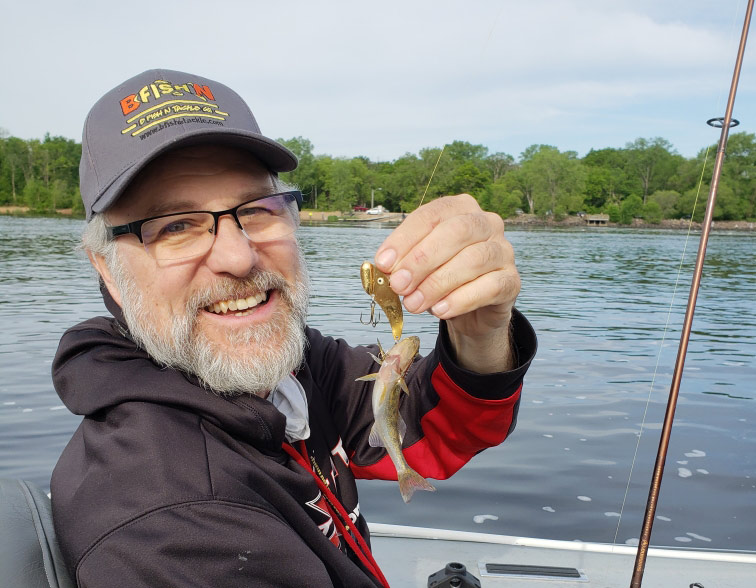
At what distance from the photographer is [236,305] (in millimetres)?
2158

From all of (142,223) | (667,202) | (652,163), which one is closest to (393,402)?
(142,223)

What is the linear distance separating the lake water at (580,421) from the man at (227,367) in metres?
1.08

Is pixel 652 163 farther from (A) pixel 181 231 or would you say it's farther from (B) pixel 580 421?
(A) pixel 181 231

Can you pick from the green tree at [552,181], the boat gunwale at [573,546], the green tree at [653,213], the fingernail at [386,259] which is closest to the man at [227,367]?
the fingernail at [386,259]

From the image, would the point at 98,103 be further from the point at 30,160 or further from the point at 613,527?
the point at 30,160

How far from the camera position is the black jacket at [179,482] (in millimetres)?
1479

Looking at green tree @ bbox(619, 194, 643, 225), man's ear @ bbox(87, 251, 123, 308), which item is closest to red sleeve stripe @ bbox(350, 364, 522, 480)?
man's ear @ bbox(87, 251, 123, 308)

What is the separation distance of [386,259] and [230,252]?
70cm

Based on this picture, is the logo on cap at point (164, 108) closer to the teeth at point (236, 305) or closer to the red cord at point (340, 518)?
the teeth at point (236, 305)

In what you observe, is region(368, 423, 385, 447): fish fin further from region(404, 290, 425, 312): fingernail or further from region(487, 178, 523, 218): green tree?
region(487, 178, 523, 218): green tree

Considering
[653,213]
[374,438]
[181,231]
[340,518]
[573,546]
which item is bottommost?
[573,546]

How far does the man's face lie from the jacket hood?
91mm

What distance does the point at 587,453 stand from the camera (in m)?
7.48

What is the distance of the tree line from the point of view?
→ 222 feet
